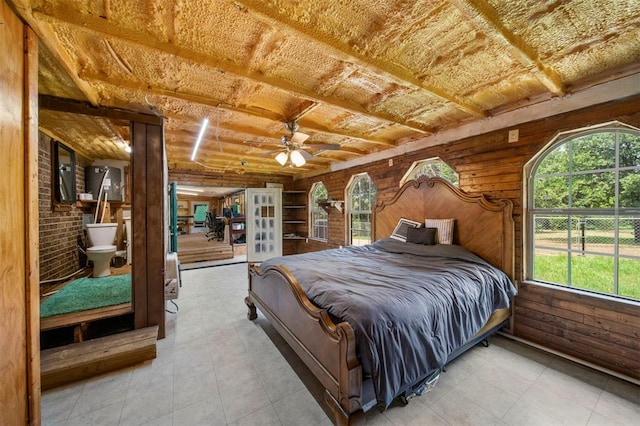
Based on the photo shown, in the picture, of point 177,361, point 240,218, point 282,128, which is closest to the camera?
point 177,361

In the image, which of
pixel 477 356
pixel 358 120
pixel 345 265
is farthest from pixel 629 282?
pixel 358 120

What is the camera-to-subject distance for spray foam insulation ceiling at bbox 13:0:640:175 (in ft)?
4.45

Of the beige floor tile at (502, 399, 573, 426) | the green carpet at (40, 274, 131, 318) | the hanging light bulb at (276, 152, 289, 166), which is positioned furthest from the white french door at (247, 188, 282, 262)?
the beige floor tile at (502, 399, 573, 426)

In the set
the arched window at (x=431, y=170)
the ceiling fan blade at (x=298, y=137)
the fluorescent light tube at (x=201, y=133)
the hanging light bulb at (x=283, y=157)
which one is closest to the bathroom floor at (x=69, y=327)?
the fluorescent light tube at (x=201, y=133)

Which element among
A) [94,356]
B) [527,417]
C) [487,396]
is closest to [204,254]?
[94,356]

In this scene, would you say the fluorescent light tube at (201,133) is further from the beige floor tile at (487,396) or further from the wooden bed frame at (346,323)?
the beige floor tile at (487,396)

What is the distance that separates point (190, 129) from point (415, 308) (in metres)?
3.40

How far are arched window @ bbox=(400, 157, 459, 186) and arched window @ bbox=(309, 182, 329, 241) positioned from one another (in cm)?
252

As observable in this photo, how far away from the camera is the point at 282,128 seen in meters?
3.29

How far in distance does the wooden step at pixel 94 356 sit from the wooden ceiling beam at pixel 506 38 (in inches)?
135

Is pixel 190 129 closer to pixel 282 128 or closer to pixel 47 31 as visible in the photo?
pixel 282 128

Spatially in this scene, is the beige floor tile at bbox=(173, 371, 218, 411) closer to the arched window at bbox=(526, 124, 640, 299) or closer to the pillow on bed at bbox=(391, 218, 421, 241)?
the pillow on bed at bbox=(391, 218, 421, 241)

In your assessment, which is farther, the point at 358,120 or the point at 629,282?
the point at 358,120

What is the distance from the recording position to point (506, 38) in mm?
1531
